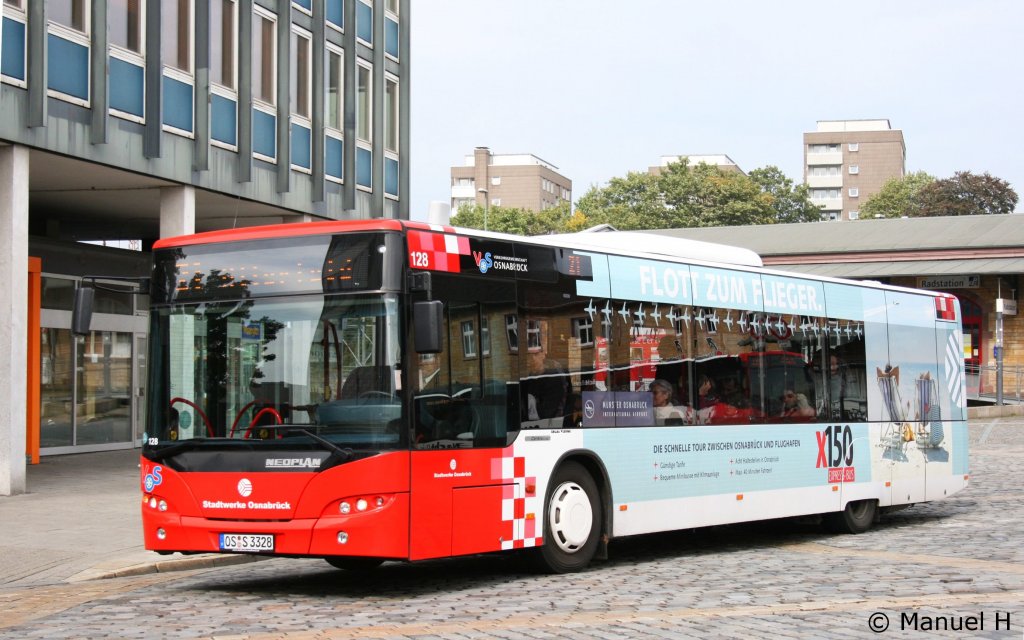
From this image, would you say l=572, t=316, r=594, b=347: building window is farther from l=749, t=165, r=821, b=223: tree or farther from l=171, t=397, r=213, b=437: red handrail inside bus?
l=749, t=165, r=821, b=223: tree

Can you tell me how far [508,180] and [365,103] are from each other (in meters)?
129

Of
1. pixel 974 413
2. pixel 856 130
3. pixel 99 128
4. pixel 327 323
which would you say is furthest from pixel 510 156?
pixel 327 323

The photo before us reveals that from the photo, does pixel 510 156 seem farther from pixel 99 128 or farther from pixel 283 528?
pixel 283 528

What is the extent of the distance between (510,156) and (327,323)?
150m

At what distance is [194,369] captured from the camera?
10820 mm

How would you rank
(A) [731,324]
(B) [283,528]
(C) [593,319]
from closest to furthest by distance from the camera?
(B) [283,528] → (C) [593,319] → (A) [731,324]

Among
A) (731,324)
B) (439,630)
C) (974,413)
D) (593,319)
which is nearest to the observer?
(439,630)

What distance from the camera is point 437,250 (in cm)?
1089

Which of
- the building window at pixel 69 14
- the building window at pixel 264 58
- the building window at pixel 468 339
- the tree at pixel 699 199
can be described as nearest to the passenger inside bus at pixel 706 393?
the building window at pixel 468 339

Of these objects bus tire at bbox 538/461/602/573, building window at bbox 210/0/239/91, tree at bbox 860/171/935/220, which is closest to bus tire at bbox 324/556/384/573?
bus tire at bbox 538/461/602/573

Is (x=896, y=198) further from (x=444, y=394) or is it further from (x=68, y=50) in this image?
(x=444, y=394)

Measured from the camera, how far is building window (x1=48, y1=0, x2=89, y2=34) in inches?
766

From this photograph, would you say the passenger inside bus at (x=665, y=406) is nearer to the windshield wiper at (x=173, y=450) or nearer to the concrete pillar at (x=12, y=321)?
the windshield wiper at (x=173, y=450)

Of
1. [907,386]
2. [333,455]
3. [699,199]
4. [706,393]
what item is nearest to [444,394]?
[333,455]
